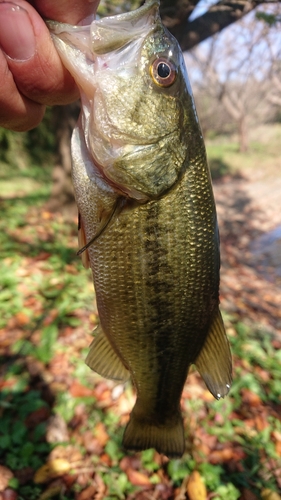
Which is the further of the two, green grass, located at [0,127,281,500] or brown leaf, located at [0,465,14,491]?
green grass, located at [0,127,281,500]

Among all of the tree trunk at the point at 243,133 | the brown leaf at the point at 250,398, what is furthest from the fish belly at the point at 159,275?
the tree trunk at the point at 243,133

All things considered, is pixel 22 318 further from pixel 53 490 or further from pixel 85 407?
pixel 53 490

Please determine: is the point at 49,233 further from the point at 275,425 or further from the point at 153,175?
the point at 153,175

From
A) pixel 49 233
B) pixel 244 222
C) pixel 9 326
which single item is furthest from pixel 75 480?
pixel 244 222

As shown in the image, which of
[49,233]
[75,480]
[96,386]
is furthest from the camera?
[49,233]

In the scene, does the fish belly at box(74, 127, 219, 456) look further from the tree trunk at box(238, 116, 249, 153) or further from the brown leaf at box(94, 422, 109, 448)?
the tree trunk at box(238, 116, 249, 153)

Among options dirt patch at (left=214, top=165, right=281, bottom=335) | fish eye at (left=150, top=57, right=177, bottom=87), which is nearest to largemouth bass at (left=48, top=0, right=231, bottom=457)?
fish eye at (left=150, top=57, right=177, bottom=87)

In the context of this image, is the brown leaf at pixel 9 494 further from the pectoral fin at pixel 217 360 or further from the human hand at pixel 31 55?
the human hand at pixel 31 55
